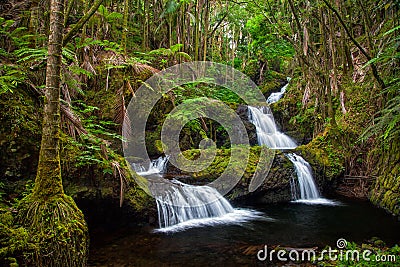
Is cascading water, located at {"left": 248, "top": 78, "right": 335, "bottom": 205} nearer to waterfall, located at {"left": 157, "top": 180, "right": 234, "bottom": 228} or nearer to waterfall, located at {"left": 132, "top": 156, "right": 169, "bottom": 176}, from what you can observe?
waterfall, located at {"left": 157, "top": 180, "right": 234, "bottom": 228}

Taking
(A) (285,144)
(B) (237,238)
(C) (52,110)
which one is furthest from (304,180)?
(C) (52,110)

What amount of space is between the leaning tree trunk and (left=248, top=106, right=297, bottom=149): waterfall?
11.2 meters

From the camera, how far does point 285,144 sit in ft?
46.4

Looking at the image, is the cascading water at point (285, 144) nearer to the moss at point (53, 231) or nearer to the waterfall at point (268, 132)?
the waterfall at point (268, 132)

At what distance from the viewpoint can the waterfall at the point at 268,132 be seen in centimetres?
1399

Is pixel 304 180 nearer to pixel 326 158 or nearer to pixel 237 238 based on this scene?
pixel 326 158

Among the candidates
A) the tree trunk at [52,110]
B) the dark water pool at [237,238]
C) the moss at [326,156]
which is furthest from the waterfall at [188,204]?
the moss at [326,156]

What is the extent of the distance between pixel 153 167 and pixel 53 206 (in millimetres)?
6620

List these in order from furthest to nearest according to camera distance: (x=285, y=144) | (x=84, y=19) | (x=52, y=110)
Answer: (x=285, y=144) → (x=84, y=19) → (x=52, y=110)

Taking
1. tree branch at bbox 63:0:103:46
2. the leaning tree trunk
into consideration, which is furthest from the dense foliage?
the leaning tree trunk

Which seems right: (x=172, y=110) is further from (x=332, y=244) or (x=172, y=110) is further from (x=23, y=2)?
(x=332, y=244)

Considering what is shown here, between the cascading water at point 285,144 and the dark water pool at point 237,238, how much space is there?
1553mm

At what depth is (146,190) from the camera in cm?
697

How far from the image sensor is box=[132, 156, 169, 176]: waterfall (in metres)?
9.53
